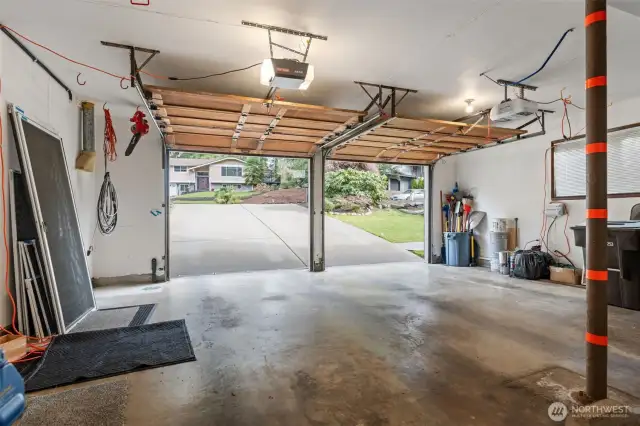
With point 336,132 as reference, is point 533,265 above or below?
below

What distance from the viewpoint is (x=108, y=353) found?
9.51ft

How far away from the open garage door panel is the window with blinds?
13.3 ft

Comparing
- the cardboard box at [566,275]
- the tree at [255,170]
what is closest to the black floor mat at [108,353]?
the cardboard box at [566,275]

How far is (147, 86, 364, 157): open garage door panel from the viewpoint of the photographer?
4.06 metres

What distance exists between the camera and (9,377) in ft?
5.65

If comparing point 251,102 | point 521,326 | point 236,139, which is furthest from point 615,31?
point 236,139

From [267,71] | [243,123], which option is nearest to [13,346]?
[267,71]

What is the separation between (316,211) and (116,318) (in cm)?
421

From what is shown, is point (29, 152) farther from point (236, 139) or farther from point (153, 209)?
point (236, 139)

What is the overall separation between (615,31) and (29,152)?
19.9 ft

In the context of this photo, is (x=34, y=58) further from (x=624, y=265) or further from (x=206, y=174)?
(x=206, y=174)

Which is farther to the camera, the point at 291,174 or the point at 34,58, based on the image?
the point at 291,174

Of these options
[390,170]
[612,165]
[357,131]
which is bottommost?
[612,165]

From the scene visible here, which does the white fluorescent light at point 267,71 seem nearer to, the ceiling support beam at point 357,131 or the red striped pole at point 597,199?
the ceiling support beam at point 357,131
